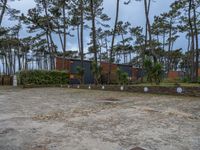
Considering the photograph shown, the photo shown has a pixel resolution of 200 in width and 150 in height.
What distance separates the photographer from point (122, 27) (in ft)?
102

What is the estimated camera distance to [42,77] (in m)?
20.7

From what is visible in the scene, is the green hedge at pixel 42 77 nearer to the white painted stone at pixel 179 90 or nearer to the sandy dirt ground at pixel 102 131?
the white painted stone at pixel 179 90

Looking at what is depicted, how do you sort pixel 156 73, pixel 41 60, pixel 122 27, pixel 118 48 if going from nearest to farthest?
pixel 156 73 < pixel 122 27 < pixel 118 48 < pixel 41 60

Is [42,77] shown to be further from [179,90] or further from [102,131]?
[102,131]

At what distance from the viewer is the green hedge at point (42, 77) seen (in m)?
20.1

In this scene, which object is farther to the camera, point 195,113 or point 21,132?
point 195,113

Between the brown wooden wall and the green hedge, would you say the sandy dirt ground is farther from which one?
the brown wooden wall

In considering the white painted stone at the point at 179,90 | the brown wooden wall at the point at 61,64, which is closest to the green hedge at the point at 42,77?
the brown wooden wall at the point at 61,64

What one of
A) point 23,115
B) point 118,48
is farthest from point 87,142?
point 118,48

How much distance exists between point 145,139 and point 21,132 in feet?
6.30

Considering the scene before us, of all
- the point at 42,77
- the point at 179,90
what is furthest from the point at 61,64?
the point at 179,90

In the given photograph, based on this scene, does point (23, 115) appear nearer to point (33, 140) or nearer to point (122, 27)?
point (33, 140)

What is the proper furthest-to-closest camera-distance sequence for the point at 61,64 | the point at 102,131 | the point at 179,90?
the point at 61,64, the point at 179,90, the point at 102,131

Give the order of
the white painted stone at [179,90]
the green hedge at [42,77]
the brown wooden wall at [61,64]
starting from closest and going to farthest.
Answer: the white painted stone at [179,90] < the green hedge at [42,77] < the brown wooden wall at [61,64]
